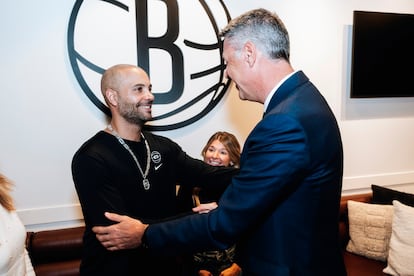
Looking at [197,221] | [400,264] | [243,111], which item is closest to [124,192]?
[197,221]

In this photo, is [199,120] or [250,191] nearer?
[250,191]

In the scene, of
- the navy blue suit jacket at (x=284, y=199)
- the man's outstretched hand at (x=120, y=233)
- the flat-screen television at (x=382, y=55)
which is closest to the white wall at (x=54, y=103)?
the flat-screen television at (x=382, y=55)

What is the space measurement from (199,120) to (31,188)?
116cm

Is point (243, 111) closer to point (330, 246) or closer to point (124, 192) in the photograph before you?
point (124, 192)

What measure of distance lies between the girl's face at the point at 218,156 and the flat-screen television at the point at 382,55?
4.10 feet

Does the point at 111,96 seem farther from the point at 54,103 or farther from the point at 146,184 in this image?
the point at 54,103

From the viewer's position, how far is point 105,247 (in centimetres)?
154

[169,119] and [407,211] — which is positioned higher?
[169,119]

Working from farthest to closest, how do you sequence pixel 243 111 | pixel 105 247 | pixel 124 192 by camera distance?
pixel 243 111, pixel 124 192, pixel 105 247

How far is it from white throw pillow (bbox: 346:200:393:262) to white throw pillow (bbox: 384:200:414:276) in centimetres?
9

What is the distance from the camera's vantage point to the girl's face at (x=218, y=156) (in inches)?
90.0

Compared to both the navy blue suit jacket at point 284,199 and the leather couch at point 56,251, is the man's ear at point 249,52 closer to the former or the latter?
the navy blue suit jacket at point 284,199

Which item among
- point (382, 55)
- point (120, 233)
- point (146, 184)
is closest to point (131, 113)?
point (146, 184)

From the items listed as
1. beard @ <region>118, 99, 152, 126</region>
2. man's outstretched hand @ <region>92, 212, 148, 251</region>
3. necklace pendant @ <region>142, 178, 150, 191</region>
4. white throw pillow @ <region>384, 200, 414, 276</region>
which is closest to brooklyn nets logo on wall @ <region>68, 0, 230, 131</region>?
beard @ <region>118, 99, 152, 126</region>
